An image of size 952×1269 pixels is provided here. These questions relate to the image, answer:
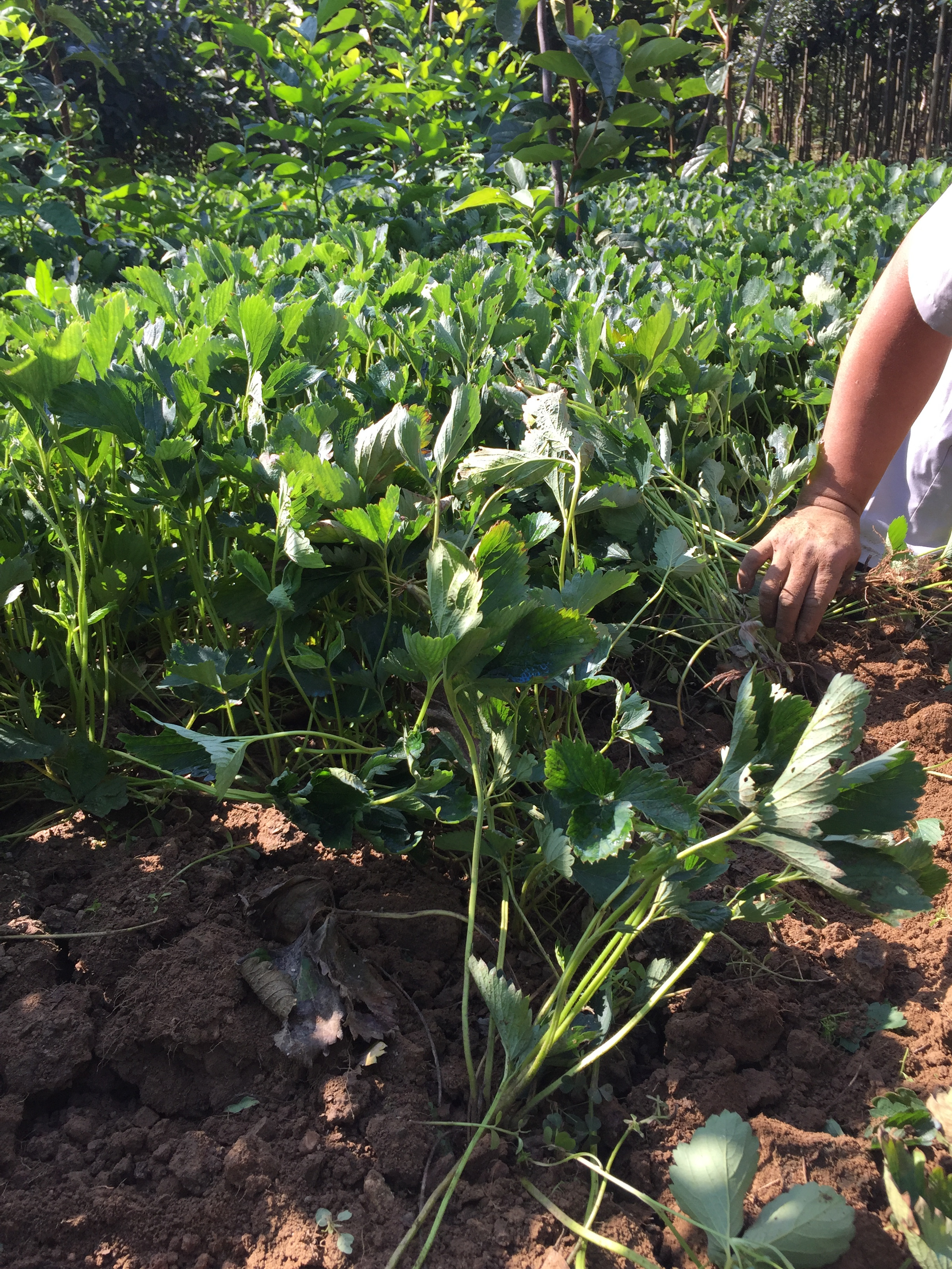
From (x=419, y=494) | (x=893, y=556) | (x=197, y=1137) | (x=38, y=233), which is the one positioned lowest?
(x=197, y=1137)

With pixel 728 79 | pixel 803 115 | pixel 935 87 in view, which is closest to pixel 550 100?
pixel 728 79

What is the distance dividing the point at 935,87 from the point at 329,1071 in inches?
606

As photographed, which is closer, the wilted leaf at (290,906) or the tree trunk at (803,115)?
the wilted leaf at (290,906)

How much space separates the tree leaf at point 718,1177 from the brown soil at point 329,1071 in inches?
4.3

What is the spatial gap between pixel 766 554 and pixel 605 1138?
1117mm

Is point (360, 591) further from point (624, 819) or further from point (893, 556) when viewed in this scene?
point (893, 556)

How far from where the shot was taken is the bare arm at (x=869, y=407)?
1.79m

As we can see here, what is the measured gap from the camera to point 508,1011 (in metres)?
0.89

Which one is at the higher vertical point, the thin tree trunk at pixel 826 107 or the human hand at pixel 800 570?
the thin tree trunk at pixel 826 107

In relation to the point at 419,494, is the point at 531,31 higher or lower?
higher

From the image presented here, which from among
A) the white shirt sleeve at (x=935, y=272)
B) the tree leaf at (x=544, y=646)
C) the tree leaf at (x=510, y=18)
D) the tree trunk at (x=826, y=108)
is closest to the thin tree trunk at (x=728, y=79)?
the tree leaf at (x=510, y=18)

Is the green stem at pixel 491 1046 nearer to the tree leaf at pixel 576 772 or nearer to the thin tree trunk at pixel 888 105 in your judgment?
the tree leaf at pixel 576 772

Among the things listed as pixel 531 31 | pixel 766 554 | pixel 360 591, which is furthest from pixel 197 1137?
pixel 531 31

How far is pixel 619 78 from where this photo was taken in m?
4.27
